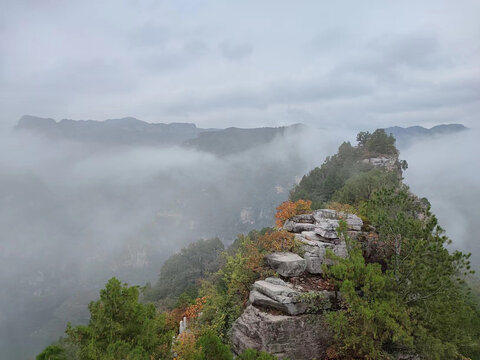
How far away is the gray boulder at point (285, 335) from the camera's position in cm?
1323

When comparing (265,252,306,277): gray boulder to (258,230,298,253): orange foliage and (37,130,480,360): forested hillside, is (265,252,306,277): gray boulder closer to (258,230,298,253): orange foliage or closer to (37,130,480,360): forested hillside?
(37,130,480,360): forested hillside

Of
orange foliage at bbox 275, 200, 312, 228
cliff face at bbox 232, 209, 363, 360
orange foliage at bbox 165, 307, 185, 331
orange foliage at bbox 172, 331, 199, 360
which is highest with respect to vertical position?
orange foliage at bbox 275, 200, 312, 228

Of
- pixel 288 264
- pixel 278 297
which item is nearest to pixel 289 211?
pixel 288 264

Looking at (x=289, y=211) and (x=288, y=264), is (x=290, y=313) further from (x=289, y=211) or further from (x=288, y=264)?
(x=289, y=211)

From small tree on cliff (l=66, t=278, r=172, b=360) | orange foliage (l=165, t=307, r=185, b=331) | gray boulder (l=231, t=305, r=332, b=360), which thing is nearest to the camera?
small tree on cliff (l=66, t=278, r=172, b=360)

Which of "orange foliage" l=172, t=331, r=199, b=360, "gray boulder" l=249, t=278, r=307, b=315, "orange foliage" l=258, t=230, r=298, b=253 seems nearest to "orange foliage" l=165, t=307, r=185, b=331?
"orange foliage" l=172, t=331, r=199, b=360

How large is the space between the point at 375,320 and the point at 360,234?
7184mm

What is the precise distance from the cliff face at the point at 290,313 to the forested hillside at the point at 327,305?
5 centimetres

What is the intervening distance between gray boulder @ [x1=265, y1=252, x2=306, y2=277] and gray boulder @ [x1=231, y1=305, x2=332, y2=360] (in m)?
2.62

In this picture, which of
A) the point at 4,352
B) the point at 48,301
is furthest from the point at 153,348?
the point at 48,301

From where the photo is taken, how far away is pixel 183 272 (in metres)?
70.7

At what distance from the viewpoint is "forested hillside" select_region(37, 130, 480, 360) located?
36.7ft

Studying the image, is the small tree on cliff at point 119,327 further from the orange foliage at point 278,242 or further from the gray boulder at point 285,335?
the orange foliage at point 278,242

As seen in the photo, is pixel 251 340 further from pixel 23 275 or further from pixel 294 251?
pixel 23 275
